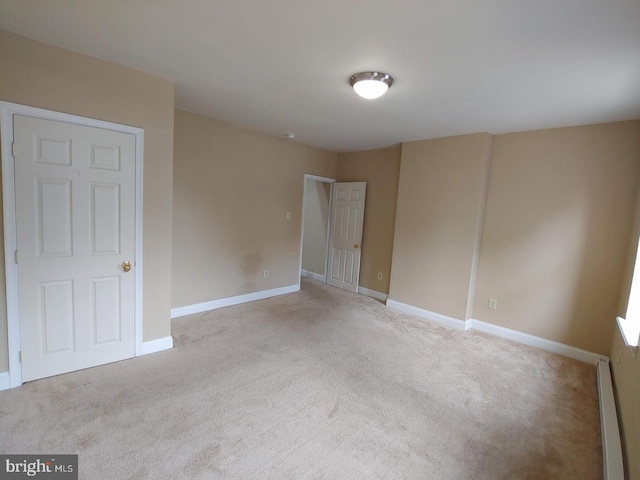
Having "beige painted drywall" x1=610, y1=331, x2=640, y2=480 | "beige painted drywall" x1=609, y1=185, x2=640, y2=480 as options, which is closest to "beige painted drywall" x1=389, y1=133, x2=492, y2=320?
"beige painted drywall" x1=609, y1=185, x2=640, y2=480

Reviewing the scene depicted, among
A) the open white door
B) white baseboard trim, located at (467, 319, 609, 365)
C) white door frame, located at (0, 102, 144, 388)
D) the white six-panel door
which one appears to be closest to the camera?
white door frame, located at (0, 102, 144, 388)

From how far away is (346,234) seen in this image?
5.44 metres

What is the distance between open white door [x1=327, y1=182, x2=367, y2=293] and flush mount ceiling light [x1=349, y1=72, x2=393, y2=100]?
2.74 meters

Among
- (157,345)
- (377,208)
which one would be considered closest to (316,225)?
(377,208)

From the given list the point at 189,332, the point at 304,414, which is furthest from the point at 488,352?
the point at 189,332

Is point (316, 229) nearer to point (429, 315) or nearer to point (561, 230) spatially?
point (429, 315)

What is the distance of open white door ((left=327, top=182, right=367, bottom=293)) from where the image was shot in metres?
5.24

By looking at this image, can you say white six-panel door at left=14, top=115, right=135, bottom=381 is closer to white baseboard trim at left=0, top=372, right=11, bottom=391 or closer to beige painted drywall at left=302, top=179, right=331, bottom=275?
white baseboard trim at left=0, top=372, right=11, bottom=391

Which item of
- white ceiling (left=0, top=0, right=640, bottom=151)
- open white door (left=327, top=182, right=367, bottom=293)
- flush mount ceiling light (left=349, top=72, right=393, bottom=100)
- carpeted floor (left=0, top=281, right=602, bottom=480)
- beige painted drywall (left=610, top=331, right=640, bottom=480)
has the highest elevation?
white ceiling (left=0, top=0, right=640, bottom=151)

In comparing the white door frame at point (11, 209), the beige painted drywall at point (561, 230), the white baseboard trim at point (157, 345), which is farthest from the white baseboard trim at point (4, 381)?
the beige painted drywall at point (561, 230)

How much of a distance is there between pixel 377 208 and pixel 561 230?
2.47 m

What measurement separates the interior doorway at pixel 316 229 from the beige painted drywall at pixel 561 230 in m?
2.91

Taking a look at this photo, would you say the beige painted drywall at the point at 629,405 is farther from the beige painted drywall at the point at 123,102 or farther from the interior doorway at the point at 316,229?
the interior doorway at the point at 316,229

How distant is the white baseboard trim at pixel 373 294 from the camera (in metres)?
4.94
